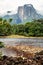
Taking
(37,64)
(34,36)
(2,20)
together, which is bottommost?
(34,36)

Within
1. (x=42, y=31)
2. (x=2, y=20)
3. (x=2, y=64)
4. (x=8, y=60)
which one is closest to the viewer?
(x=2, y=20)

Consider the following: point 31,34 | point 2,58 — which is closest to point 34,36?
point 31,34

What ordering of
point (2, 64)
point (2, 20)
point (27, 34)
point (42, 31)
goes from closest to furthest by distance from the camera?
1. point (2, 20)
2. point (2, 64)
3. point (27, 34)
4. point (42, 31)

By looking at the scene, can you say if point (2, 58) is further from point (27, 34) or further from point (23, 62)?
point (27, 34)

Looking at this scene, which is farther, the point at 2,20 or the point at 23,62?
the point at 23,62

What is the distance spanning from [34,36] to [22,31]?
4.36m

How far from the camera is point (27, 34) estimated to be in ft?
262

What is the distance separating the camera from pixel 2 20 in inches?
400

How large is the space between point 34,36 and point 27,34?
3917 mm

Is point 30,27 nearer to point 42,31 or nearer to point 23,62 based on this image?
point 42,31

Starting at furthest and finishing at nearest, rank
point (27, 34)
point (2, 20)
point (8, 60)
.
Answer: point (27, 34)
point (8, 60)
point (2, 20)

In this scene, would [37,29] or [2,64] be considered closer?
[2,64]

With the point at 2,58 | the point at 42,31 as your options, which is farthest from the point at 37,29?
the point at 2,58

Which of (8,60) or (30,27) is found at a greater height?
(8,60)
